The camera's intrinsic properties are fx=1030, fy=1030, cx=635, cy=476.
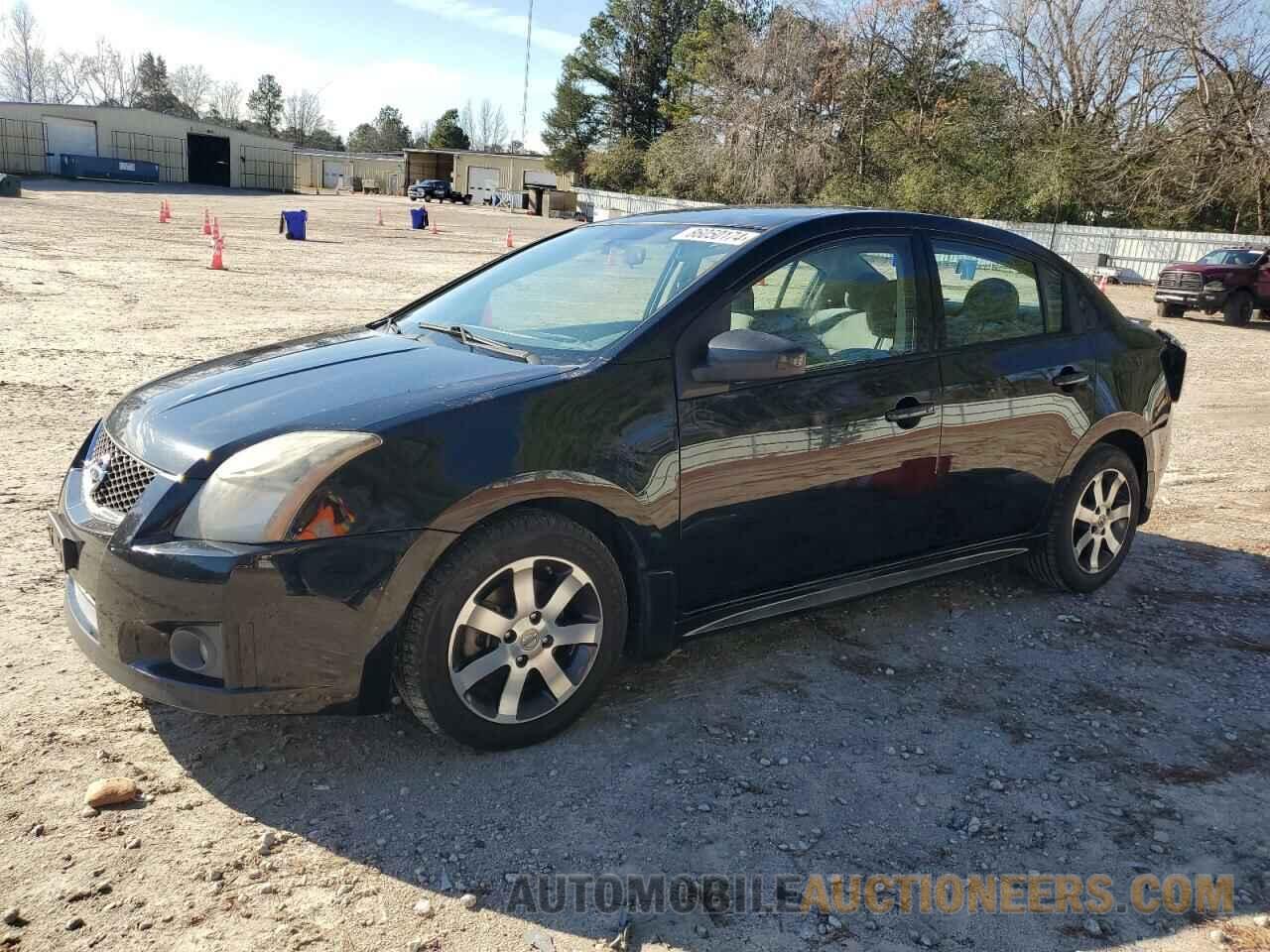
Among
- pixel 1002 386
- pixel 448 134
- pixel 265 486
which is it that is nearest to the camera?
pixel 265 486

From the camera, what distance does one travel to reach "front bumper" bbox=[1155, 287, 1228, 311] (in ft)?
69.2

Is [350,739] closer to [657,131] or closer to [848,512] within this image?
[848,512]

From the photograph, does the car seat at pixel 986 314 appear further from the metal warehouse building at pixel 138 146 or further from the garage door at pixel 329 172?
the garage door at pixel 329 172

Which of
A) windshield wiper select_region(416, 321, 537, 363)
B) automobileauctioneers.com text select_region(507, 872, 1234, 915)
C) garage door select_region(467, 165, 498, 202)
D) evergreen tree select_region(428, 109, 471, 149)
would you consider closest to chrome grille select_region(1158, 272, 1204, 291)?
windshield wiper select_region(416, 321, 537, 363)

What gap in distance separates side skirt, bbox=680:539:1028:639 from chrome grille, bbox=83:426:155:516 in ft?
5.84

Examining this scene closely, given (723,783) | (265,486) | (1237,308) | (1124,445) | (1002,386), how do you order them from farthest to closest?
(1237,308) < (1124,445) < (1002,386) < (723,783) < (265,486)

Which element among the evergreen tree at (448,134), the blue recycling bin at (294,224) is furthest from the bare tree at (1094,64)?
the evergreen tree at (448,134)

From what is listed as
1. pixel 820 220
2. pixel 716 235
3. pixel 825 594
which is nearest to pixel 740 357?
pixel 716 235

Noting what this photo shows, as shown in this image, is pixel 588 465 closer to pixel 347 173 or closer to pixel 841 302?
pixel 841 302

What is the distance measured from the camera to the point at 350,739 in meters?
3.36

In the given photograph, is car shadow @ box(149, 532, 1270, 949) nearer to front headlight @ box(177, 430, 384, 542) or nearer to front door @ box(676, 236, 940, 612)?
front door @ box(676, 236, 940, 612)

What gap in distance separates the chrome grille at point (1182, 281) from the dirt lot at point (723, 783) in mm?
18603

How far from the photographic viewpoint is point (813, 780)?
3.27m

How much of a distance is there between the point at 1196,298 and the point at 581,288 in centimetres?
2109
